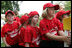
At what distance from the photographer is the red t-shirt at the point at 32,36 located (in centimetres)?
132

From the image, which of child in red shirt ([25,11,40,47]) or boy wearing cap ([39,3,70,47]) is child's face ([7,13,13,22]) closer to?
child in red shirt ([25,11,40,47])

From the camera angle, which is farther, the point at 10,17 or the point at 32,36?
the point at 10,17

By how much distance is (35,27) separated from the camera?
4.49ft

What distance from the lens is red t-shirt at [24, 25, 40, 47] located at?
52.0 inches

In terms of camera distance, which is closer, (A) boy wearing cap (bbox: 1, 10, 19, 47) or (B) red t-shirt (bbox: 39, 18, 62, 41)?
(B) red t-shirt (bbox: 39, 18, 62, 41)

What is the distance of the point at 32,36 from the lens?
1.33m

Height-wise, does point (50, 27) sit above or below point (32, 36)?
above

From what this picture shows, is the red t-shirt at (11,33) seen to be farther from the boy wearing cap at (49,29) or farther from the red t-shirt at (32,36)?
the boy wearing cap at (49,29)

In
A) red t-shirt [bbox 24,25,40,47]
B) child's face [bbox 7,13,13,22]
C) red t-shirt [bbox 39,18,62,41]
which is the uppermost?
child's face [bbox 7,13,13,22]

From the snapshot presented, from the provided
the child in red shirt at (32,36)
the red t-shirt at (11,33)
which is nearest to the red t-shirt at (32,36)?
the child in red shirt at (32,36)

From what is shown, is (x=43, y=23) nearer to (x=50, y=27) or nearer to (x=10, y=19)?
(x=50, y=27)

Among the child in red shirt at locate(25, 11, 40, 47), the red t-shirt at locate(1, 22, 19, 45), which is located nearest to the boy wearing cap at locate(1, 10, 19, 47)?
the red t-shirt at locate(1, 22, 19, 45)

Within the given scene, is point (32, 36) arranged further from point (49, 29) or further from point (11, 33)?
point (11, 33)

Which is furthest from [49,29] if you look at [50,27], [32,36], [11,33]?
[11,33]
